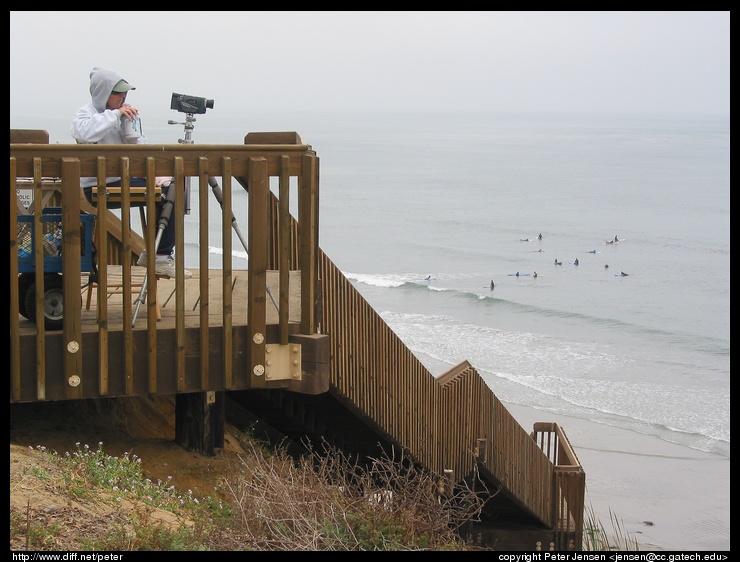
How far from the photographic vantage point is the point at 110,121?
22.7ft

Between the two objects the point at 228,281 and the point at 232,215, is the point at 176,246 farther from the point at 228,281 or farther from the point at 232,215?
the point at 232,215

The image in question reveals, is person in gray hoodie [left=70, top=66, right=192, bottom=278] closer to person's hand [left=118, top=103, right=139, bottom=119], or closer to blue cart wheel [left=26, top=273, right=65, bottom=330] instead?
person's hand [left=118, top=103, right=139, bottom=119]

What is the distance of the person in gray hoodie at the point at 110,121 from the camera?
22.7 ft

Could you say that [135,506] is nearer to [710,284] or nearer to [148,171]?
[148,171]

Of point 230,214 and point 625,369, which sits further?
point 625,369

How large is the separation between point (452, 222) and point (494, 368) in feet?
133

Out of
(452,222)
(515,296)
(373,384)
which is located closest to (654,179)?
(452,222)

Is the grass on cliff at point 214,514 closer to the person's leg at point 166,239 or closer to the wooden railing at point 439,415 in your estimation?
the wooden railing at point 439,415

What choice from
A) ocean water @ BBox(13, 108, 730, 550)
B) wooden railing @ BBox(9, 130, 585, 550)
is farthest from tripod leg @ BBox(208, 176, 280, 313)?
ocean water @ BBox(13, 108, 730, 550)

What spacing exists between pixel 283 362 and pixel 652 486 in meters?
15.6

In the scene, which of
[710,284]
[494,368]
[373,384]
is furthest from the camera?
[710,284]

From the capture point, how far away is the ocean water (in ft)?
76.7

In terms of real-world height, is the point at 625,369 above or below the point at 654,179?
below

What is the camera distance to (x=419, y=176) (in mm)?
110875
